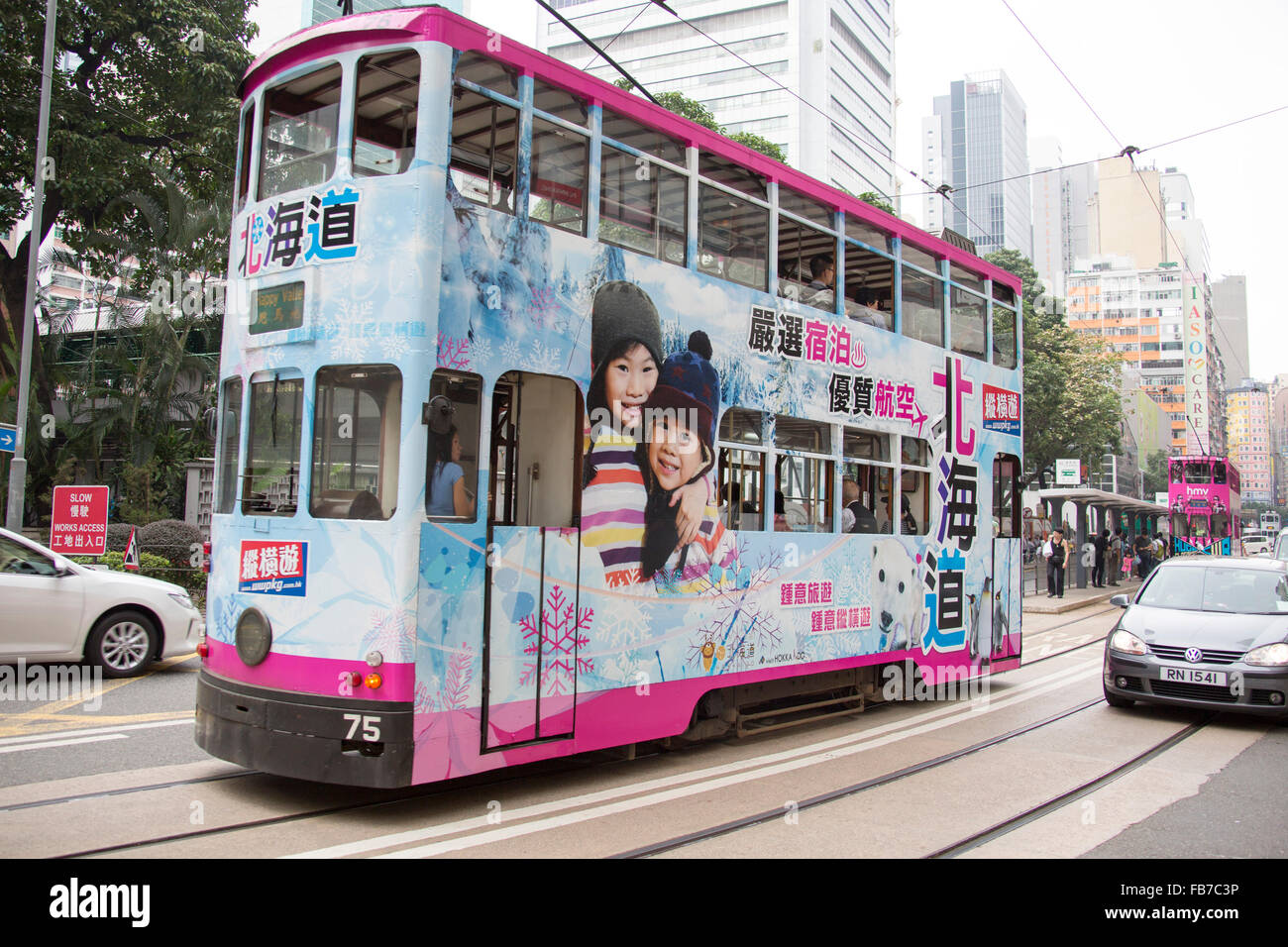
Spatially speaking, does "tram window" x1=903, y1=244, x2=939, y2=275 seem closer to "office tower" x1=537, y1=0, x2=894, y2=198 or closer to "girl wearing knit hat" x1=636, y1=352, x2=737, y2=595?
"girl wearing knit hat" x1=636, y1=352, x2=737, y2=595

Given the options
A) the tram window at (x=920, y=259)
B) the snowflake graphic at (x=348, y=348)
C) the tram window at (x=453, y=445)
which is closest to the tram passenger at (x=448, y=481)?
Result: the tram window at (x=453, y=445)

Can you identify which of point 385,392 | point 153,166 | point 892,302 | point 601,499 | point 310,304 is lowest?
point 601,499

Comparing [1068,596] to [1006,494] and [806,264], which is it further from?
[806,264]

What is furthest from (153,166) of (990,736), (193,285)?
(990,736)

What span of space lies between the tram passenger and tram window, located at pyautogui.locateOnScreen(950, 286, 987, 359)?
6401 mm

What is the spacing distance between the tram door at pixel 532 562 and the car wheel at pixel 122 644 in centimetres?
566

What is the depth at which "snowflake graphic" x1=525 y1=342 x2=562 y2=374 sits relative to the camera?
576 cm

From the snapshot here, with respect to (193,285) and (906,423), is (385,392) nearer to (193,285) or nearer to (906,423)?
(906,423)

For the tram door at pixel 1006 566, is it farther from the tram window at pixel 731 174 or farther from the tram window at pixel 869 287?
the tram window at pixel 731 174

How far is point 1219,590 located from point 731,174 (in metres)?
6.60

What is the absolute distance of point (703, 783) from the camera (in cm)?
628

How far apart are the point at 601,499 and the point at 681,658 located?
1.36 metres

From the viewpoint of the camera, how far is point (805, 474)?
7824 millimetres

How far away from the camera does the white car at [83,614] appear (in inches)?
339
